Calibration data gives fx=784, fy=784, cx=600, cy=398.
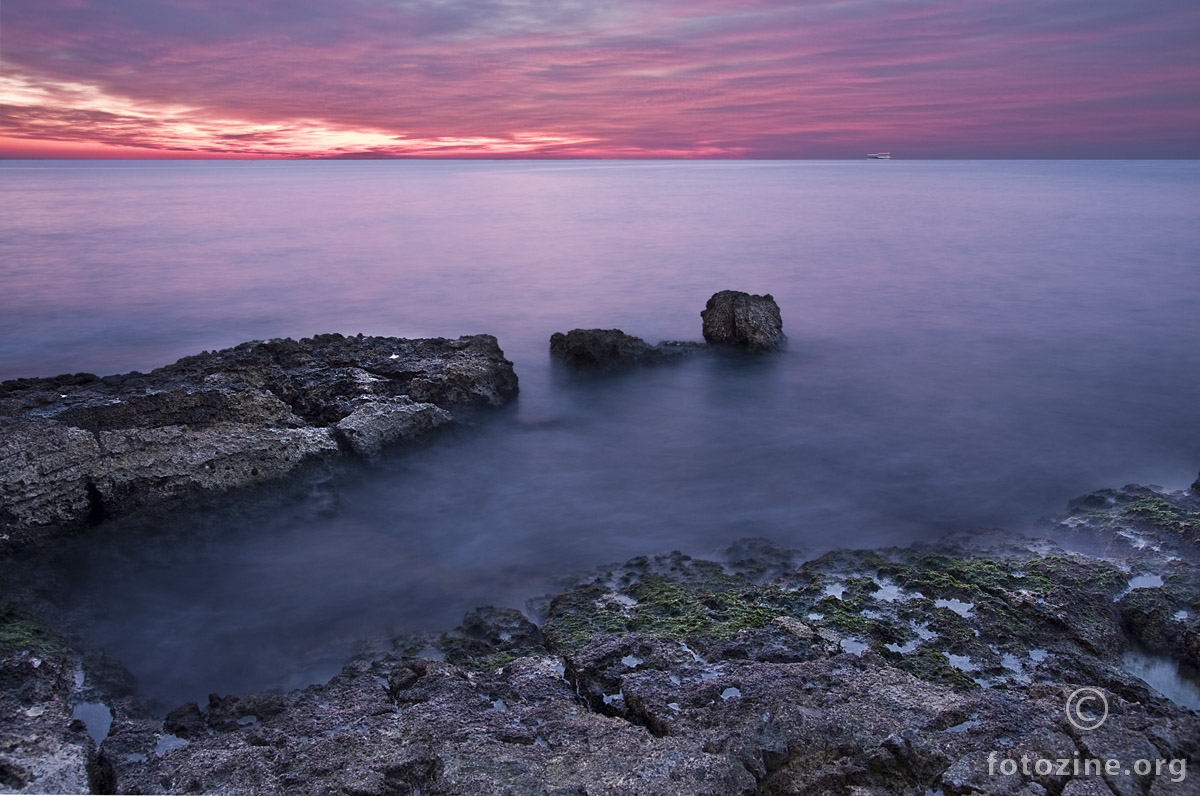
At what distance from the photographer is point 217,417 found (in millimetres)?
8320

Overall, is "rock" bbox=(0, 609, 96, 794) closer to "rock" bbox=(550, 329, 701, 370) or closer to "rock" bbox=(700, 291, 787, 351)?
"rock" bbox=(550, 329, 701, 370)

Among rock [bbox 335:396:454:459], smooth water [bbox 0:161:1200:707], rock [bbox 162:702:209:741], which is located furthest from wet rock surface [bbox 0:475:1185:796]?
rock [bbox 335:396:454:459]

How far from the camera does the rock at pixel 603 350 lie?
12.5 meters

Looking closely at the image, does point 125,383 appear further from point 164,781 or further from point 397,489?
point 164,781

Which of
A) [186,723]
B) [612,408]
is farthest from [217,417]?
[612,408]

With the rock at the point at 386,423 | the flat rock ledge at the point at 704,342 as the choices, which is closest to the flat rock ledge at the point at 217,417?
the rock at the point at 386,423

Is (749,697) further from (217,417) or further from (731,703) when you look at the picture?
(217,417)

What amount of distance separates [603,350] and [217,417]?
595 centimetres

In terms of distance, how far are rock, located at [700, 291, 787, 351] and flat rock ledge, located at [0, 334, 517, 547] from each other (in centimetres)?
429

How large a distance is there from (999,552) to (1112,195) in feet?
176

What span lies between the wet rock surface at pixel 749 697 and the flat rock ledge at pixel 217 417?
2.14 metres

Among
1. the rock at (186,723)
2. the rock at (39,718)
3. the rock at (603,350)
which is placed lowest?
the rock at (186,723)

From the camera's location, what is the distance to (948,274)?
21.0 meters

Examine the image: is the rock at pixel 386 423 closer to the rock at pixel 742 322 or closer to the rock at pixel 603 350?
the rock at pixel 603 350
